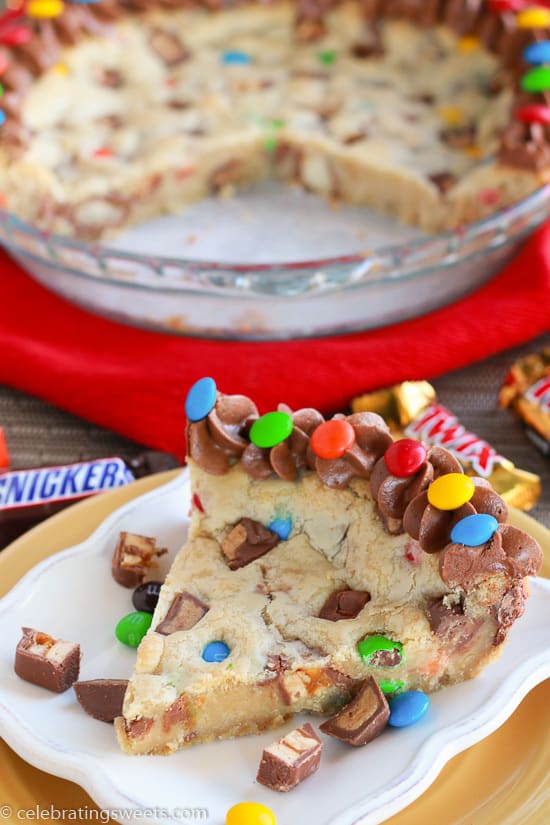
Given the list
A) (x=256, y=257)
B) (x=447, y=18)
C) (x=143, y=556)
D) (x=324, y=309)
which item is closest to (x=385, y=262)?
(x=324, y=309)

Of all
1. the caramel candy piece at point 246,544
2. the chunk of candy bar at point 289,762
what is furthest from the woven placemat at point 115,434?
the chunk of candy bar at point 289,762

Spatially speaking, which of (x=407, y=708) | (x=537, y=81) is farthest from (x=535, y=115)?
(x=407, y=708)

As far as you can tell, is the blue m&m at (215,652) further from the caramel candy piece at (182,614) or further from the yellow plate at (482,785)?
the yellow plate at (482,785)

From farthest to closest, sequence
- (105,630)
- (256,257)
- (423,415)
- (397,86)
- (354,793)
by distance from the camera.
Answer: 1. (397,86)
2. (256,257)
3. (423,415)
4. (105,630)
5. (354,793)

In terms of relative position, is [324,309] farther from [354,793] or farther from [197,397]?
[354,793]

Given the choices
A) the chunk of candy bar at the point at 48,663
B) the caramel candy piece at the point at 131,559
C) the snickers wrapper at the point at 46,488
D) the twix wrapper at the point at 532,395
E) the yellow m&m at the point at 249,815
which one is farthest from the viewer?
the twix wrapper at the point at 532,395

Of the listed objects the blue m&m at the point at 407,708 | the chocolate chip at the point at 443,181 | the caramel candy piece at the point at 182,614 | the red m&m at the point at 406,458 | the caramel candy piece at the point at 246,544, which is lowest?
the blue m&m at the point at 407,708

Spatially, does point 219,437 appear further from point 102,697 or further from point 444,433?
point 444,433

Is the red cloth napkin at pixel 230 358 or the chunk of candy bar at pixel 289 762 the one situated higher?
the chunk of candy bar at pixel 289 762
